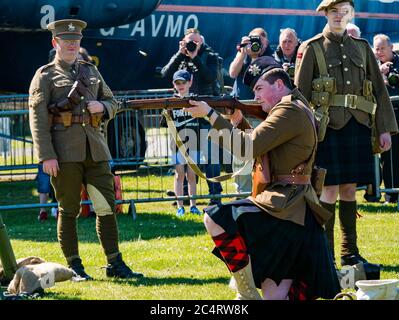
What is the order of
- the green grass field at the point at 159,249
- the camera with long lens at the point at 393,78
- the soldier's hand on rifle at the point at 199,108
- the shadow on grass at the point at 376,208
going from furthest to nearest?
1. the camera with long lens at the point at 393,78
2. the shadow on grass at the point at 376,208
3. the green grass field at the point at 159,249
4. the soldier's hand on rifle at the point at 199,108

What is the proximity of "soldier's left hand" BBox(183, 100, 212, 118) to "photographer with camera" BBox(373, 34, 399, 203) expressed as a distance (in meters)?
6.22

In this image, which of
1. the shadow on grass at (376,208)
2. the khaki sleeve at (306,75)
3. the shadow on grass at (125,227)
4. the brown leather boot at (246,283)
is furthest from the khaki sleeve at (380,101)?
the shadow on grass at (376,208)

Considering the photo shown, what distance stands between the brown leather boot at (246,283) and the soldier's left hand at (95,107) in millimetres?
2396

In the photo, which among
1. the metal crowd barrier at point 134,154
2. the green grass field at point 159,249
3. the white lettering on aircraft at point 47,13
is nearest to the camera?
the green grass field at point 159,249

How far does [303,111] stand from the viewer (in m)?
6.87

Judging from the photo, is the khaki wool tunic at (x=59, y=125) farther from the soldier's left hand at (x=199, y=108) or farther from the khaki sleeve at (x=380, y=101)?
the khaki sleeve at (x=380, y=101)

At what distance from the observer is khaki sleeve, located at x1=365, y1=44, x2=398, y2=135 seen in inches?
345

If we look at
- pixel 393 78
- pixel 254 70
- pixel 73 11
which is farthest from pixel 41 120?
pixel 73 11

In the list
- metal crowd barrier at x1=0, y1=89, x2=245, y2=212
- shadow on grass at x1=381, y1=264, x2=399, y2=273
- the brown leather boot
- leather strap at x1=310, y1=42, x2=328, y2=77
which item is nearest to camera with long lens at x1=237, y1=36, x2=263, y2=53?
metal crowd barrier at x1=0, y1=89, x2=245, y2=212

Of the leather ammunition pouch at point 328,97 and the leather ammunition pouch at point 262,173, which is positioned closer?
the leather ammunition pouch at point 262,173

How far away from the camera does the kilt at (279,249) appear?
679cm

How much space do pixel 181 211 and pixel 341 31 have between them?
4.24 metres

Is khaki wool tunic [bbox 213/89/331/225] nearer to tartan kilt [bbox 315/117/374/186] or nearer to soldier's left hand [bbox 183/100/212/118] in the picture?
soldier's left hand [bbox 183/100/212/118]

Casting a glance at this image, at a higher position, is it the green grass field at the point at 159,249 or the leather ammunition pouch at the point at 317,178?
the leather ammunition pouch at the point at 317,178
